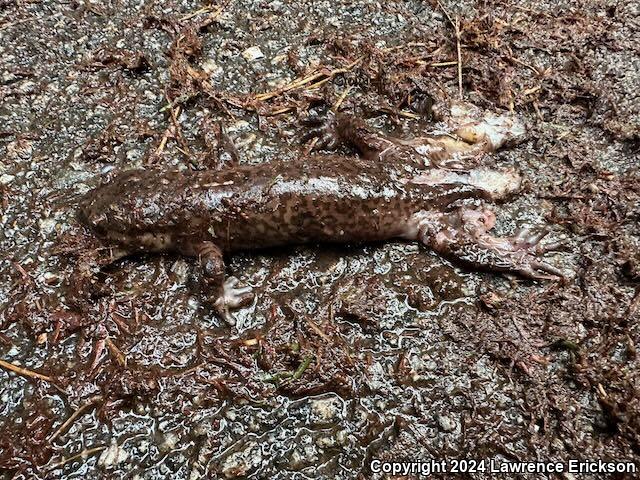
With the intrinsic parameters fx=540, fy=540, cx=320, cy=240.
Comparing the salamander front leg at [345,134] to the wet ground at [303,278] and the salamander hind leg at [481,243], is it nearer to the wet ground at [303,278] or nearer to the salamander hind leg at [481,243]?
the wet ground at [303,278]

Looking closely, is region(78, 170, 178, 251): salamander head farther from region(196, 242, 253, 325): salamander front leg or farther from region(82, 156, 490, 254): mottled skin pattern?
region(196, 242, 253, 325): salamander front leg

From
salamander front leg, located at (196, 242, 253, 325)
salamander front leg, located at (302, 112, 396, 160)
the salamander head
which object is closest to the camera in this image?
salamander front leg, located at (196, 242, 253, 325)

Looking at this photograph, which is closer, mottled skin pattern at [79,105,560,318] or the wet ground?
the wet ground

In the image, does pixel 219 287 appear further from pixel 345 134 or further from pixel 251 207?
pixel 345 134

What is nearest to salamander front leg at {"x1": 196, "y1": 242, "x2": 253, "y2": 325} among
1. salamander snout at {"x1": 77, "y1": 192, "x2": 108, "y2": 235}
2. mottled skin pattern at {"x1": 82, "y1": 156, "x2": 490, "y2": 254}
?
mottled skin pattern at {"x1": 82, "y1": 156, "x2": 490, "y2": 254}

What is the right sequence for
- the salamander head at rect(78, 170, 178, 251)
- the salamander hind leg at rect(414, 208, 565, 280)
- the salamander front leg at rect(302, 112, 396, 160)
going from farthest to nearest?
the salamander front leg at rect(302, 112, 396, 160) < the salamander hind leg at rect(414, 208, 565, 280) < the salamander head at rect(78, 170, 178, 251)

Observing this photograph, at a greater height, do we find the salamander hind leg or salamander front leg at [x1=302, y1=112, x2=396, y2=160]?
salamander front leg at [x1=302, y1=112, x2=396, y2=160]

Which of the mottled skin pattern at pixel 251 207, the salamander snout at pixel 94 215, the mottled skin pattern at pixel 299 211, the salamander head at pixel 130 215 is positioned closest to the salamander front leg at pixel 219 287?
the mottled skin pattern at pixel 299 211

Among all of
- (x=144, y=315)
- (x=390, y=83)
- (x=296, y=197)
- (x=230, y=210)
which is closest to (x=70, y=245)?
(x=144, y=315)
